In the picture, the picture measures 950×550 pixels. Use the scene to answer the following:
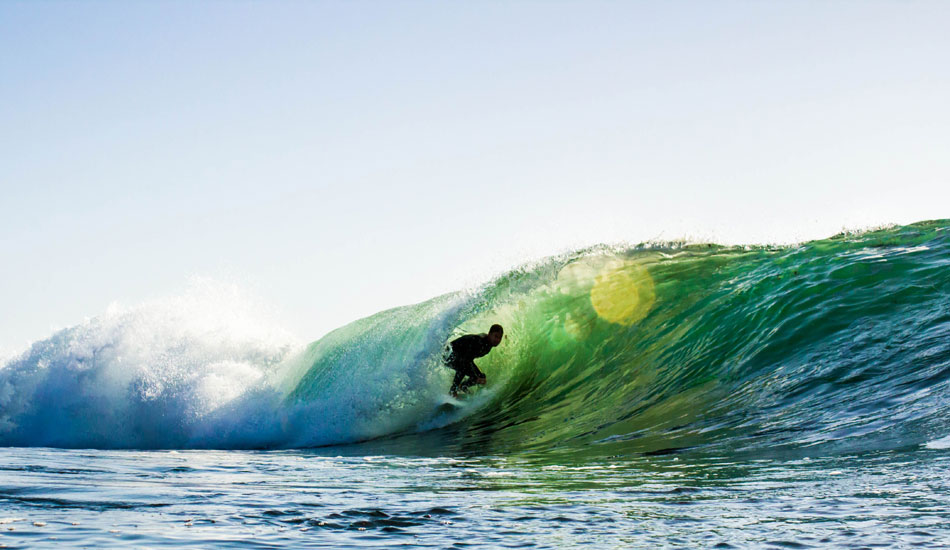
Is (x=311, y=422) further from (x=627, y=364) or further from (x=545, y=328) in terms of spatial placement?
(x=627, y=364)

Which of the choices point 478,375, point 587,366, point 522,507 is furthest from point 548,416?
point 522,507

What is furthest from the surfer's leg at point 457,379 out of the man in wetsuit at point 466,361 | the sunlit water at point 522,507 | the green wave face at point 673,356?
the sunlit water at point 522,507

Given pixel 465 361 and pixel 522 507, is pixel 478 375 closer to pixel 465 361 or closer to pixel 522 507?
pixel 465 361

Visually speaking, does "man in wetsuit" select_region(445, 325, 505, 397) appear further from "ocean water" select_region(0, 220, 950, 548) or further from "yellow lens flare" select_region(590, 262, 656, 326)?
"yellow lens flare" select_region(590, 262, 656, 326)

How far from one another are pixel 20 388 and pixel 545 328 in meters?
11.6

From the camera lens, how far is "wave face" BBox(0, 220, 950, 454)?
701cm

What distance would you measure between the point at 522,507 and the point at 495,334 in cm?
805

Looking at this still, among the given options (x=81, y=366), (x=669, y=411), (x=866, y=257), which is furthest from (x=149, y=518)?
(x=81, y=366)

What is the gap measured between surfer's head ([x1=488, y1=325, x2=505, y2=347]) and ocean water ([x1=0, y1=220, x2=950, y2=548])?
302mm

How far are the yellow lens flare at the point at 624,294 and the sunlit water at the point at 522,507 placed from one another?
234 inches

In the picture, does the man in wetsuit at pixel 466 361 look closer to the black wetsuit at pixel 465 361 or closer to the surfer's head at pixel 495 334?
the black wetsuit at pixel 465 361

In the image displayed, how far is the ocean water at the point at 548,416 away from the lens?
3361 mm

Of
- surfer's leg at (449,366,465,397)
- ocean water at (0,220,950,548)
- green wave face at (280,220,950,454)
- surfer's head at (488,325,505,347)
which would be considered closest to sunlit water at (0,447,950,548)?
ocean water at (0,220,950,548)

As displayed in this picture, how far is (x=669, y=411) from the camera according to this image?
8016 millimetres
